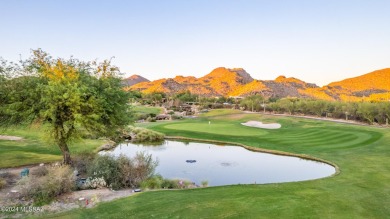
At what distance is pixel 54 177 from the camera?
16.0 metres

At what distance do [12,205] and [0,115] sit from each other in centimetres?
930

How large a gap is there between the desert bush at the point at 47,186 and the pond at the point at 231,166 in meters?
9.67

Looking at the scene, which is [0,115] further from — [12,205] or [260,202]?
[260,202]

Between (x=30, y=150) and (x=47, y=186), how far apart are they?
16668 millimetres

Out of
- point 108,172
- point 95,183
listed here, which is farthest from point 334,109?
point 95,183

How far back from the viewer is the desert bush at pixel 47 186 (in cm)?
1514

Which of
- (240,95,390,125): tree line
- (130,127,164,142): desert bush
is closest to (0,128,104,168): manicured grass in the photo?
(130,127,164,142): desert bush

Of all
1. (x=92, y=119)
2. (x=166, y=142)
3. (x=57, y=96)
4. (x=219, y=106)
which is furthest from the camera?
(x=219, y=106)

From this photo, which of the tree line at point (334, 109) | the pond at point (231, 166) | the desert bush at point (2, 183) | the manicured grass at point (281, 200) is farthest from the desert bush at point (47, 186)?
the tree line at point (334, 109)

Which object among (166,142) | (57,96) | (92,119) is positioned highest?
(57,96)

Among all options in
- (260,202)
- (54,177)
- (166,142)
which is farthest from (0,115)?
(166,142)

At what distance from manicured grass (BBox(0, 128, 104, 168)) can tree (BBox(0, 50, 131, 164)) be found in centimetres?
141

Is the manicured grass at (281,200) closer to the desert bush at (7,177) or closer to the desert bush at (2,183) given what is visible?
the desert bush at (2,183)

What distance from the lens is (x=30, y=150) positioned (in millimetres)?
29656
